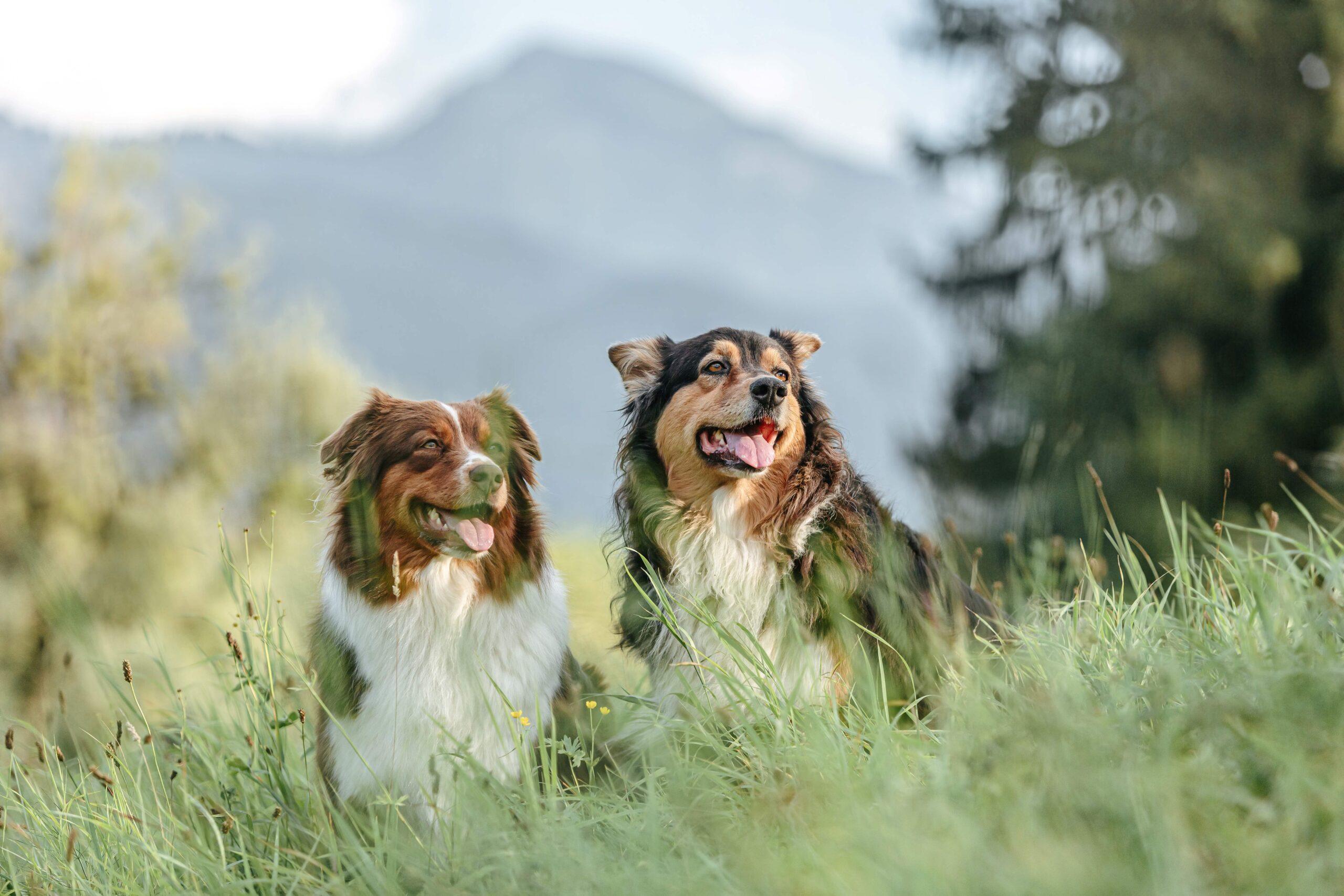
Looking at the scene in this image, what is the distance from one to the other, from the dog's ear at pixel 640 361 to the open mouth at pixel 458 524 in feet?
3.27

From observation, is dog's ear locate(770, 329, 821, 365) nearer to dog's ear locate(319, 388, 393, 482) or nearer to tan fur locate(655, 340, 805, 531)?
tan fur locate(655, 340, 805, 531)

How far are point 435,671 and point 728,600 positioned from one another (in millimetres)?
1127

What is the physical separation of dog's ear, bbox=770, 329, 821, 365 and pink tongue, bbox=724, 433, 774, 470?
61cm

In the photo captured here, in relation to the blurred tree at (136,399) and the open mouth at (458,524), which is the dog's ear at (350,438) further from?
the blurred tree at (136,399)

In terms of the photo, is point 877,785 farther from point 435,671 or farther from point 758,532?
point 435,671

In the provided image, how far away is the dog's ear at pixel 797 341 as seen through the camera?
418 cm

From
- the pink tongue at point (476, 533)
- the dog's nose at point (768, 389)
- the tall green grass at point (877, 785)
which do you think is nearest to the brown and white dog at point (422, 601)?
the pink tongue at point (476, 533)

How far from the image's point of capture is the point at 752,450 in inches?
145

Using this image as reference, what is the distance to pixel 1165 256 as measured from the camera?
11695 mm

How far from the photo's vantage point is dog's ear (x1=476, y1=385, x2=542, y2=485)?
367 centimetres

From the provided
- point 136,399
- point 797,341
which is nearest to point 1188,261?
point 797,341

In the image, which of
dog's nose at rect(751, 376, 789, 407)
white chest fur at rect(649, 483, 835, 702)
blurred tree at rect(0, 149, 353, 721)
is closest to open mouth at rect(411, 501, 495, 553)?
white chest fur at rect(649, 483, 835, 702)

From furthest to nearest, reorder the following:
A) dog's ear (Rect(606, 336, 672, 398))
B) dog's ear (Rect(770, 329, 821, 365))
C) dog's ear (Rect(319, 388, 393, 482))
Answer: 1. dog's ear (Rect(770, 329, 821, 365))
2. dog's ear (Rect(606, 336, 672, 398))
3. dog's ear (Rect(319, 388, 393, 482))

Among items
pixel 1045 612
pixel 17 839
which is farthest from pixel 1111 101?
pixel 17 839
